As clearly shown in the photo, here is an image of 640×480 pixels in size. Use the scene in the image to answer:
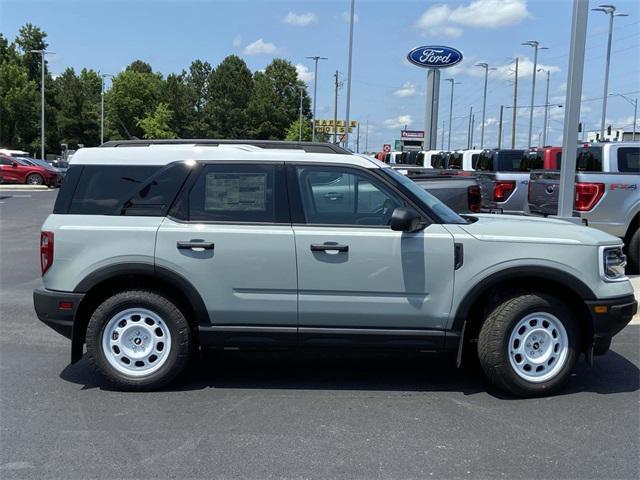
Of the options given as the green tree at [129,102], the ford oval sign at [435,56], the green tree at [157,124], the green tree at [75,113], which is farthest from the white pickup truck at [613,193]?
the green tree at [75,113]

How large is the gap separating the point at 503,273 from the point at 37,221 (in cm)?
1585

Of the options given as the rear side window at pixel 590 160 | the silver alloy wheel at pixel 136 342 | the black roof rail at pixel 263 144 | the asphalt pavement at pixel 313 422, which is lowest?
the asphalt pavement at pixel 313 422

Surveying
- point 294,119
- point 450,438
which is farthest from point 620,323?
point 294,119

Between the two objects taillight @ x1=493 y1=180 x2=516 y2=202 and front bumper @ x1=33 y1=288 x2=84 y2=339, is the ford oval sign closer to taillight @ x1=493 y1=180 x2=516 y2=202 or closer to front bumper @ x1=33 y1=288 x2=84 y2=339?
taillight @ x1=493 y1=180 x2=516 y2=202

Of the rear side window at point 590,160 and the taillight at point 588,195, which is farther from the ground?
the rear side window at point 590,160

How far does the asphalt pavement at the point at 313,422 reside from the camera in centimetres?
380

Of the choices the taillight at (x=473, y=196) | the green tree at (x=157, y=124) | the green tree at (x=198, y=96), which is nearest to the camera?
Answer: the taillight at (x=473, y=196)

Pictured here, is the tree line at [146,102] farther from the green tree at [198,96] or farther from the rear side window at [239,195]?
the rear side window at [239,195]

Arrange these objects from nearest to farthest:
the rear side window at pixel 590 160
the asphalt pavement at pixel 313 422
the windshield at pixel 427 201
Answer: the asphalt pavement at pixel 313 422 < the windshield at pixel 427 201 < the rear side window at pixel 590 160

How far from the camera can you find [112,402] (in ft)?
15.9

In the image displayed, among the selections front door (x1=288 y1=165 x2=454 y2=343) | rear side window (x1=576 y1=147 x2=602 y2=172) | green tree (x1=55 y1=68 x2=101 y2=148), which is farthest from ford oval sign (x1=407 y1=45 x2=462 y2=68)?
green tree (x1=55 y1=68 x2=101 y2=148)

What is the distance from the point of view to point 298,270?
485 centimetres

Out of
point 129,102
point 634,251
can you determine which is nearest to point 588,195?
point 634,251

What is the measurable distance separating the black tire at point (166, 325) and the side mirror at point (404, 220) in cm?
179
